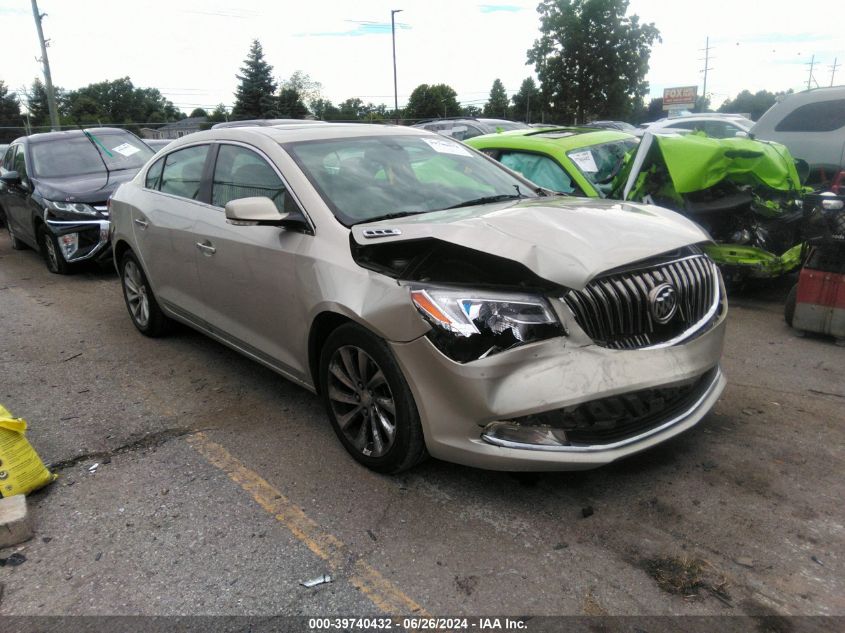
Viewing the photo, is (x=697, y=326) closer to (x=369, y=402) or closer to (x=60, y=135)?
(x=369, y=402)

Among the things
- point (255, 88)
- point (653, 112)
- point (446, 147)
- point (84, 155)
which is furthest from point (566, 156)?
point (255, 88)

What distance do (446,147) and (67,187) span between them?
20.1 feet

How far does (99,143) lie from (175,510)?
789cm

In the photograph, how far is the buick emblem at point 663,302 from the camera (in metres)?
3.05

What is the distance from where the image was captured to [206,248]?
4.38m

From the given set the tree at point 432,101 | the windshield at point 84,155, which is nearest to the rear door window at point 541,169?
the windshield at point 84,155

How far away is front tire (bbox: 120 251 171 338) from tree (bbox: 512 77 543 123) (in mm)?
38420

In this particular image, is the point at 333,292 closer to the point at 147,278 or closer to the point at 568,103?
the point at 147,278

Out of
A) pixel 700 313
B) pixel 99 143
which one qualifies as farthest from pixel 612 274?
pixel 99 143

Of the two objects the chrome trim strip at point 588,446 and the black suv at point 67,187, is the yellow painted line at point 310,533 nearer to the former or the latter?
the chrome trim strip at point 588,446

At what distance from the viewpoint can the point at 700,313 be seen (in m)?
3.35

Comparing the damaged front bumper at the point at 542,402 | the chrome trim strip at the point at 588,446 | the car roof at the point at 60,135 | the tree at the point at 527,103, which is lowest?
the chrome trim strip at the point at 588,446

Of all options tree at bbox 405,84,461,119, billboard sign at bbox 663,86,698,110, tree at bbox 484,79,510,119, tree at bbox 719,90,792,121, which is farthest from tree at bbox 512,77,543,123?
tree at bbox 719,90,792,121

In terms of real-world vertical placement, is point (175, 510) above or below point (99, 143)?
below
